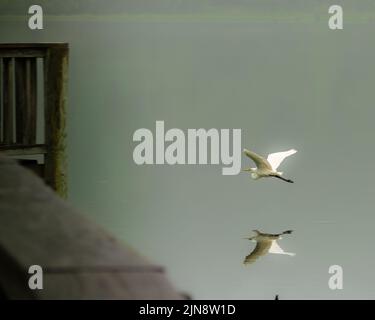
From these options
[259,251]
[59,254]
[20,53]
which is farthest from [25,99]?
[259,251]

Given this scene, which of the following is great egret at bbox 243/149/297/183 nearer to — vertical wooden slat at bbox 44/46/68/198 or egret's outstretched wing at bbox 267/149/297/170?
egret's outstretched wing at bbox 267/149/297/170

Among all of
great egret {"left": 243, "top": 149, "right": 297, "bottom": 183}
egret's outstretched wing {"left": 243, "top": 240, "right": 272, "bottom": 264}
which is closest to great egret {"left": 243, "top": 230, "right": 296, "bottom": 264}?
egret's outstretched wing {"left": 243, "top": 240, "right": 272, "bottom": 264}

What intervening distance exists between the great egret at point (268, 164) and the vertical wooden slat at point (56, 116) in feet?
1.94

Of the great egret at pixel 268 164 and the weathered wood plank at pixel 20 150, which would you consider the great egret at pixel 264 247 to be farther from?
the weathered wood plank at pixel 20 150

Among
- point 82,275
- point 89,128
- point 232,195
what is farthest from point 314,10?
point 82,275

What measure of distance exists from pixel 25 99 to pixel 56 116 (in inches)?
4.4

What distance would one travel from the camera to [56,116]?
213 cm

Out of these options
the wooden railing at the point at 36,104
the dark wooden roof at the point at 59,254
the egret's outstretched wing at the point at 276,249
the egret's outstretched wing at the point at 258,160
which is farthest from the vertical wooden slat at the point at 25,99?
the egret's outstretched wing at the point at 276,249

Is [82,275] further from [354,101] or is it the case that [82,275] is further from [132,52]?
[354,101]

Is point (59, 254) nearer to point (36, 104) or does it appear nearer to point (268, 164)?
point (36, 104)

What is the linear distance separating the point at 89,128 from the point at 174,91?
0.30 metres

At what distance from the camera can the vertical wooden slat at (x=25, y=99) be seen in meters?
2.12

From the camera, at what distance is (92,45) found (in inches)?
83.6

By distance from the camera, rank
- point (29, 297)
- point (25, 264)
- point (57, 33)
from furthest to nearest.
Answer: point (57, 33), point (29, 297), point (25, 264)
